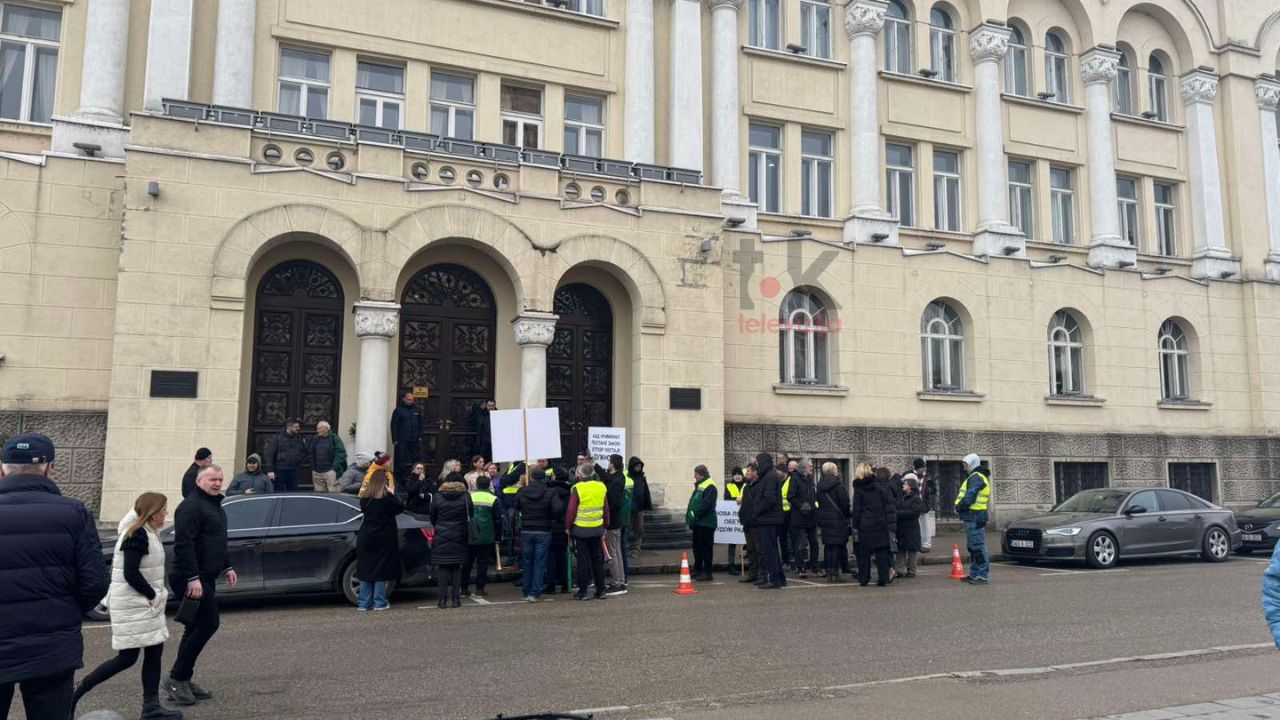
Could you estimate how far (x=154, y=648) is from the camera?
6734mm

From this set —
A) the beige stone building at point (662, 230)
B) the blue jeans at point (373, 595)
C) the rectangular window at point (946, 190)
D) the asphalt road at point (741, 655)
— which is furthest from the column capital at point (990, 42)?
the blue jeans at point (373, 595)

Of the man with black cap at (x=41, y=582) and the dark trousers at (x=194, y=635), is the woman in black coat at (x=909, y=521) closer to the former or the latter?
the dark trousers at (x=194, y=635)

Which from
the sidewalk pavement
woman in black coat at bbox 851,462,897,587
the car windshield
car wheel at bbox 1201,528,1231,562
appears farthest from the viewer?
car wheel at bbox 1201,528,1231,562

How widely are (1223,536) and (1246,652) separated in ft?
32.9

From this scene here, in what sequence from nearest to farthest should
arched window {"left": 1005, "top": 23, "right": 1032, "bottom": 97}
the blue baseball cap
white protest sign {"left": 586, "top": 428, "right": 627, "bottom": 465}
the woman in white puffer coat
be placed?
the blue baseball cap < the woman in white puffer coat < white protest sign {"left": 586, "top": 428, "right": 627, "bottom": 465} < arched window {"left": 1005, "top": 23, "right": 1032, "bottom": 97}

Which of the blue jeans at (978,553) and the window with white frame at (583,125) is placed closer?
the blue jeans at (978,553)

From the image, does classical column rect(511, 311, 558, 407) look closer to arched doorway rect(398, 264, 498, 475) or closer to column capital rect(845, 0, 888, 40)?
arched doorway rect(398, 264, 498, 475)

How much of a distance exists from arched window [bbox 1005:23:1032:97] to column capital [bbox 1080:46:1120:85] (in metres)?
1.70

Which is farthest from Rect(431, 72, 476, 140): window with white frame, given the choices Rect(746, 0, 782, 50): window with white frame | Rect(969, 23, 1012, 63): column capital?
Rect(969, 23, 1012, 63): column capital

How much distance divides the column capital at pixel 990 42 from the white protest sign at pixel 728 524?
15.4 metres

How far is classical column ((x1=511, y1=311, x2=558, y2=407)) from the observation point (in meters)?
17.5

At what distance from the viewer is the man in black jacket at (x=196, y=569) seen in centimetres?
712

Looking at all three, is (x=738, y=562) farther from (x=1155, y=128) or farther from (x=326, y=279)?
(x=1155, y=128)

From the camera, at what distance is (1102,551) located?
16.3 meters
